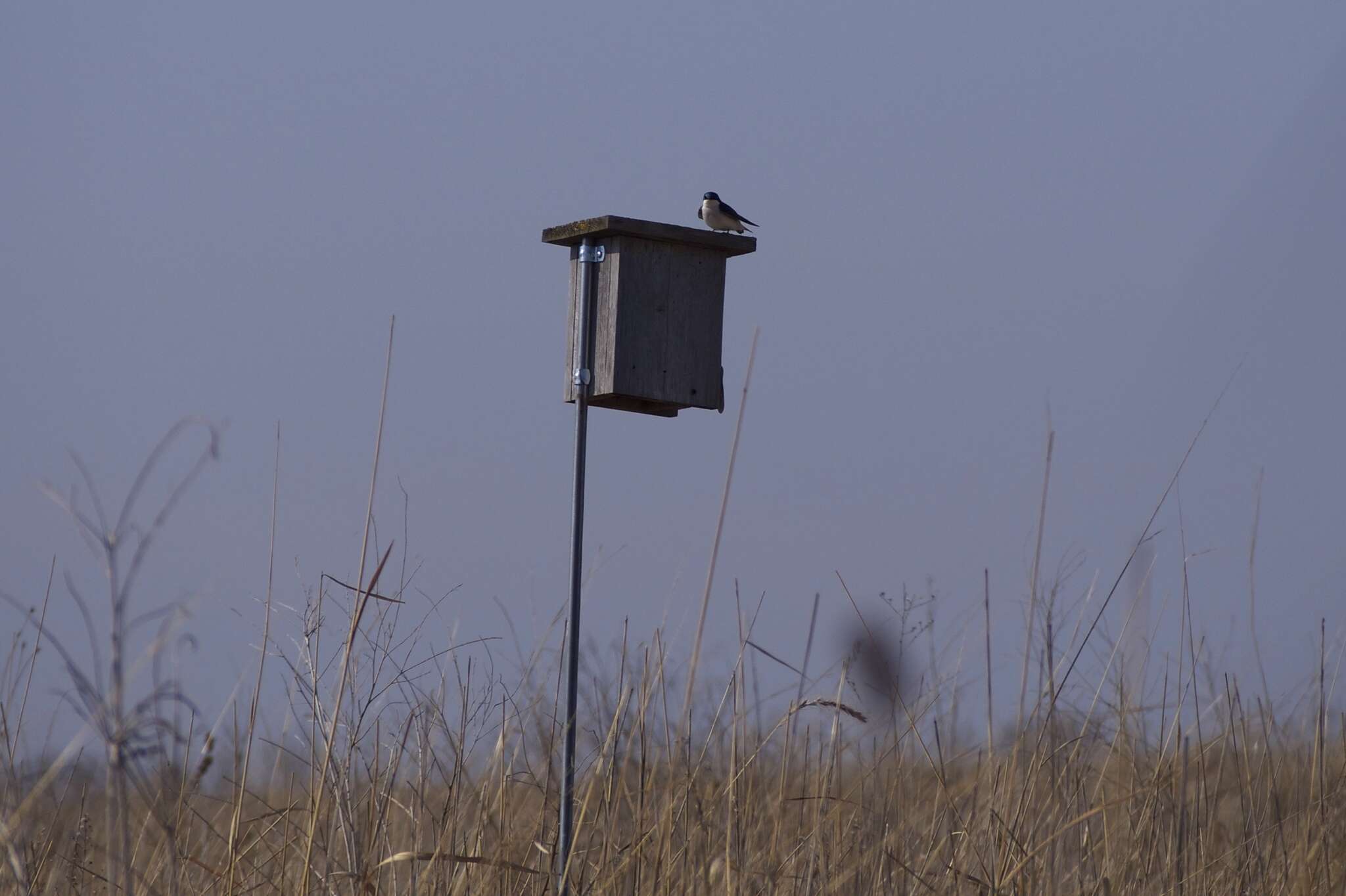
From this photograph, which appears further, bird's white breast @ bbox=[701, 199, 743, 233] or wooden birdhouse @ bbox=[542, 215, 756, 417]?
bird's white breast @ bbox=[701, 199, 743, 233]

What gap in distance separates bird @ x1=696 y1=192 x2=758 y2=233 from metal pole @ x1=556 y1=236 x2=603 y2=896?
460 mm

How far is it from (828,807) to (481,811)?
33.4 inches

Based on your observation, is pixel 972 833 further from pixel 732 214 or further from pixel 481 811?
pixel 732 214

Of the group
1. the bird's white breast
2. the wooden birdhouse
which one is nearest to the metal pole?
the wooden birdhouse

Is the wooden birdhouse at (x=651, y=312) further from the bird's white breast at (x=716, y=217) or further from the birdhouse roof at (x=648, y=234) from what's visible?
the bird's white breast at (x=716, y=217)

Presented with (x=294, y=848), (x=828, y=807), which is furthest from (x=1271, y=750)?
(x=294, y=848)

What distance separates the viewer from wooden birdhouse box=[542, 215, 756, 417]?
3.08 meters

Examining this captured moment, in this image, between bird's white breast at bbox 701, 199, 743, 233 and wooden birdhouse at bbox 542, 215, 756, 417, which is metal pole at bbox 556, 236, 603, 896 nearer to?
wooden birdhouse at bbox 542, 215, 756, 417

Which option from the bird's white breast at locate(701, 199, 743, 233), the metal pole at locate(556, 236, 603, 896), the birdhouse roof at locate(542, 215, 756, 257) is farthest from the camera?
the bird's white breast at locate(701, 199, 743, 233)

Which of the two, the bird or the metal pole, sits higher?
the bird

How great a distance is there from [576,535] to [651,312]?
1.87 feet

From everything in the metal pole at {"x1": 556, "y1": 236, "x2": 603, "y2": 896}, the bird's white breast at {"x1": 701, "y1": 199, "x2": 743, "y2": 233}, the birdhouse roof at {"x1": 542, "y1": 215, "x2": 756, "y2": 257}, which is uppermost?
the bird's white breast at {"x1": 701, "y1": 199, "x2": 743, "y2": 233}

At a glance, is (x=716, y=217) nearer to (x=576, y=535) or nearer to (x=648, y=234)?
(x=648, y=234)

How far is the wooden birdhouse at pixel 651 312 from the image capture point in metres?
3.08
